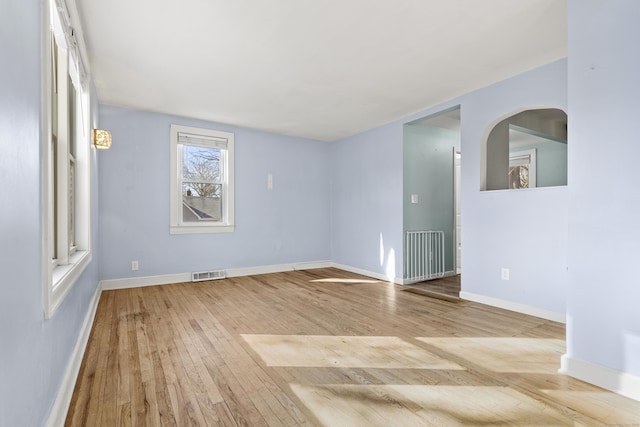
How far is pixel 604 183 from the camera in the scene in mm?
1896

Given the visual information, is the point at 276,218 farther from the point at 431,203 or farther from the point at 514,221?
the point at 514,221

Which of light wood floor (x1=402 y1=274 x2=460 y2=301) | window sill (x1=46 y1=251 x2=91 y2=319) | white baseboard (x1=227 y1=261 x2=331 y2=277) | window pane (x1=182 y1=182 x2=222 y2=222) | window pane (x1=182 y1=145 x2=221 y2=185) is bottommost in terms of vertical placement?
light wood floor (x1=402 y1=274 x2=460 y2=301)

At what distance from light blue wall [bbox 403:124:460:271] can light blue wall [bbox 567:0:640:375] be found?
272 centimetres

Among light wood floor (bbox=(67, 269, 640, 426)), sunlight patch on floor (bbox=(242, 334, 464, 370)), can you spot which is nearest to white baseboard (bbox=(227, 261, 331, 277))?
light wood floor (bbox=(67, 269, 640, 426))

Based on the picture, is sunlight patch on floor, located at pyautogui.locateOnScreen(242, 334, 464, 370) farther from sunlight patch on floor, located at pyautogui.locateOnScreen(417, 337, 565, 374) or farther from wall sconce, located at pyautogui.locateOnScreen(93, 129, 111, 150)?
wall sconce, located at pyautogui.locateOnScreen(93, 129, 111, 150)

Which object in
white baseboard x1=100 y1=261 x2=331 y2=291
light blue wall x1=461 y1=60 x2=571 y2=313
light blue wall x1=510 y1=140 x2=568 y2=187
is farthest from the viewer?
light blue wall x1=510 y1=140 x2=568 y2=187

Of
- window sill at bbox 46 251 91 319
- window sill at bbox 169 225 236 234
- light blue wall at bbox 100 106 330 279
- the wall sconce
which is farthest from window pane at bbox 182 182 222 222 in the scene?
window sill at bbox 46 251 91 319

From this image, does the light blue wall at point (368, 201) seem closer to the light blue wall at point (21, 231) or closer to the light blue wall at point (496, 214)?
the light blue wall at point (496, 214)

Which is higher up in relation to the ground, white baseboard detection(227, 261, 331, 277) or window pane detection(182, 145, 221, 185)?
window pane detection(182, 145, 221, 185)

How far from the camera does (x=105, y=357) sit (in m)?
2.27

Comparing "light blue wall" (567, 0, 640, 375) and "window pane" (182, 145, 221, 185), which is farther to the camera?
"window pane" (182, 145, 221, 185)

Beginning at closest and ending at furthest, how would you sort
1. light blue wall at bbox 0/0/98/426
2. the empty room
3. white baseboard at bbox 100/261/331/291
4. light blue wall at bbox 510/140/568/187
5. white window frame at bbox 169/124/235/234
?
light blue wall at bbox 0/0/98/426 < the empty room < white baseboard at bbox 100/261/331/291 < white window frame at bbox 169/124/235/234 < light blue wall at bbox 510/140/568/187

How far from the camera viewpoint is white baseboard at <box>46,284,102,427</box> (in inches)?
57.5

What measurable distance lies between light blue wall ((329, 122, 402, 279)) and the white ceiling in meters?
0.97
